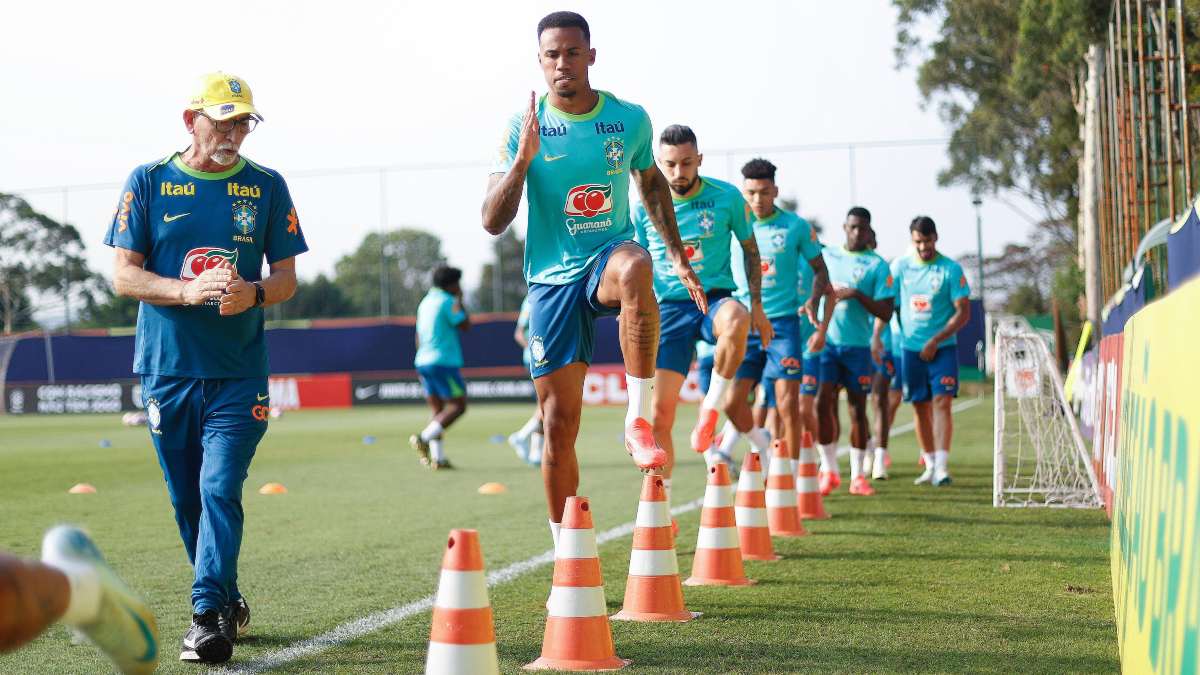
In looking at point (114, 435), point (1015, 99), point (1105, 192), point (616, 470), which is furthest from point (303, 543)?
point (1015, 99)

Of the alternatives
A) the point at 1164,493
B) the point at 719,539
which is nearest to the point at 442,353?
the point at 719,539

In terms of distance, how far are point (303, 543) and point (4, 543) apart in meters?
1.91

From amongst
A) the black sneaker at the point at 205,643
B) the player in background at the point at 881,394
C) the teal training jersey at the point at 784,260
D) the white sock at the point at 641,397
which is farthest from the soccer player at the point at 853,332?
the black sneaker at the point at 205,643

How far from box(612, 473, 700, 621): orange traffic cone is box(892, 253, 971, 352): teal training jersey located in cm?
714

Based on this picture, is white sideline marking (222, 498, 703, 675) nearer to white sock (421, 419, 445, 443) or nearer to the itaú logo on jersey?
the itaú logo on jersey

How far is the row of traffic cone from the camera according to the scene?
12.4 ft

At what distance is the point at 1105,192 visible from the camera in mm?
25844

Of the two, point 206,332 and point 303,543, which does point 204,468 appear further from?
point 303,543

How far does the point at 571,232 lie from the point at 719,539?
161 centimetres

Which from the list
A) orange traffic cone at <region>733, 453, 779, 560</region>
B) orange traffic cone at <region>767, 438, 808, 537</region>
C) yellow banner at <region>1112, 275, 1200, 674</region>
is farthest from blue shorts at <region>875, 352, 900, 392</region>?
yellow banner at <region>1112, 275, 1200, 674</region>

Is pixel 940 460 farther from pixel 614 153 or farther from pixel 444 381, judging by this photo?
pixel 614 153

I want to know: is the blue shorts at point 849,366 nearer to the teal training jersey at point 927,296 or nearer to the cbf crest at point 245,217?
the teal training jersey at point 927,296

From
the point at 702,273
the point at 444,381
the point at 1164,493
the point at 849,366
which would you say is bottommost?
the point at 1164,493

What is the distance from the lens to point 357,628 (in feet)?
17.5
